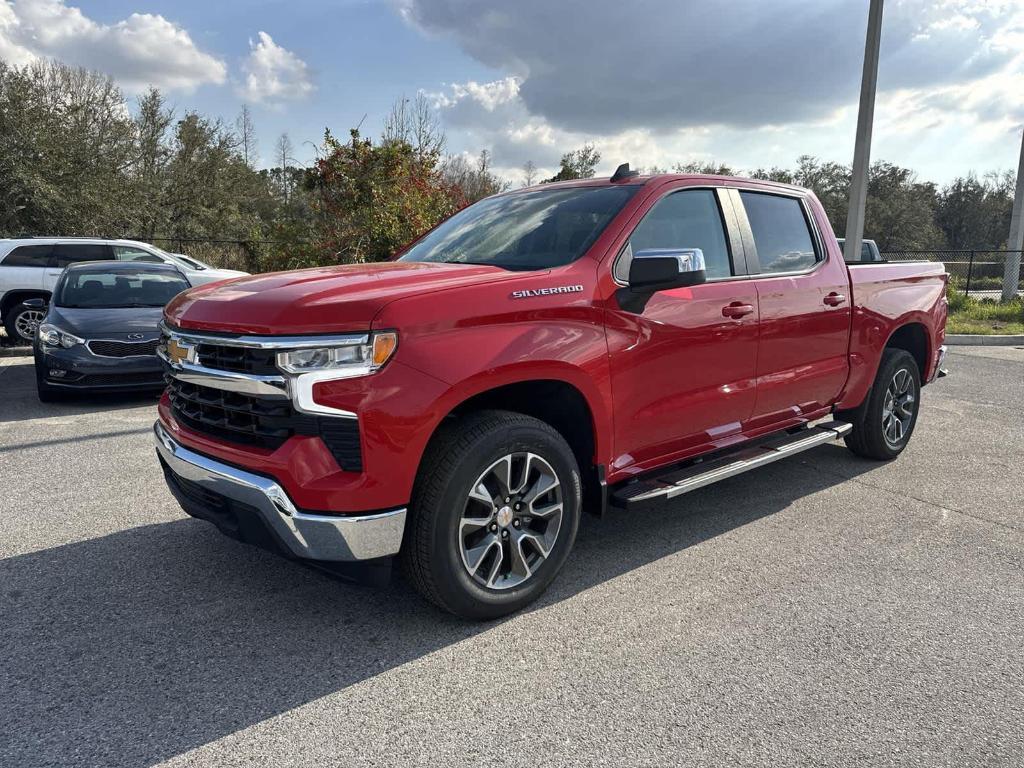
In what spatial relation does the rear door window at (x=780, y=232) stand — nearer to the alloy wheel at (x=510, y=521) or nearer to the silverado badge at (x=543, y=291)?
the silverado badge at (x=543, y=291)

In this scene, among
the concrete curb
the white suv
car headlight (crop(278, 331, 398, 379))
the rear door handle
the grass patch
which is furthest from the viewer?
the grass patch

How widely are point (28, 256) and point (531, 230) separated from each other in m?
12.2

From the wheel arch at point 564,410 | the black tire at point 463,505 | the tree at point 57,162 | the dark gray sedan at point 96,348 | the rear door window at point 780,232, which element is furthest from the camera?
the tree at point 57,162

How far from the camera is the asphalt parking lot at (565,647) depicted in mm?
2379

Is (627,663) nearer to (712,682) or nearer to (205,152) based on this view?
(712,682)

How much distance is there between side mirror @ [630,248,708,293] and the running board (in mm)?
961

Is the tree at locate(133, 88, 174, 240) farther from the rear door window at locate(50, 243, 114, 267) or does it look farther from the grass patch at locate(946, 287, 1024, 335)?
the grass patch at locate(946, 287, 1024, 335)

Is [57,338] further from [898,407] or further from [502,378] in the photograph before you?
[898,407]

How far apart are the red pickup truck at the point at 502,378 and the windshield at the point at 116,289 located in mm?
5091

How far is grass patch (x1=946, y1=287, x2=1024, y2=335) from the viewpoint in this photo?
13883 millimetres

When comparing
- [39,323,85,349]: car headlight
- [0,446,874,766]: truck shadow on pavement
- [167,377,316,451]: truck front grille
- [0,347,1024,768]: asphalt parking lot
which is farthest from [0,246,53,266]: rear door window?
[167,377,316,451]: truck front grille

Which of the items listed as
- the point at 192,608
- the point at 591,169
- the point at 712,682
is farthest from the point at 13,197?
the point at 712,682

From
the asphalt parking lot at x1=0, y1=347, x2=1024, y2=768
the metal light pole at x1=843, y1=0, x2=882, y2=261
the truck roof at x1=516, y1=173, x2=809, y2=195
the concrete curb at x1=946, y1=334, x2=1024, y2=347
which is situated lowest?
the asphalt parking lot at x1=0, y1=347, x2=1024, y2=768

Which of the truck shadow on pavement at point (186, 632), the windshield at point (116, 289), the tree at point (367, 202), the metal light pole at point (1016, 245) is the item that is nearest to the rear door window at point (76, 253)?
the tree at point (367, 202)
